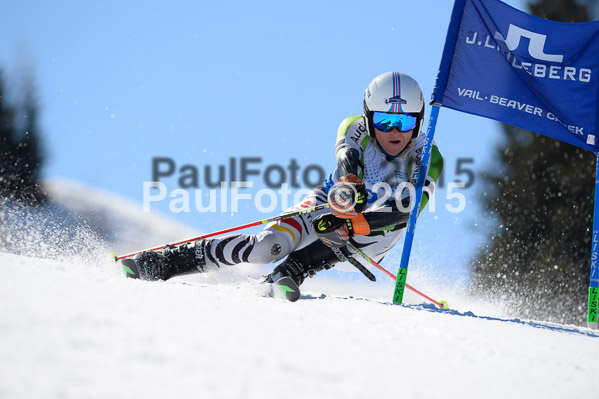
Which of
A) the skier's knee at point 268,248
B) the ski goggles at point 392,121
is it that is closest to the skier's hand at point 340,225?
the skier's knee at point 268,248

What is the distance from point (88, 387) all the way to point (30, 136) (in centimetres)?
1652

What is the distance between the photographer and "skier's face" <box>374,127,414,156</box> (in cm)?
526

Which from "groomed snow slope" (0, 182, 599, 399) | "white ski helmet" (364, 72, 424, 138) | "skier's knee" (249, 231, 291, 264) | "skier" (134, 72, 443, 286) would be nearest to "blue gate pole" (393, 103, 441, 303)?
"skier" (134, 72, 443, 286)

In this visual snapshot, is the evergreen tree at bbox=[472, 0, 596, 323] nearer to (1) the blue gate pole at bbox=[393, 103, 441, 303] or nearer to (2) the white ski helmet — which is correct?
(1) the blue gate pole at bbox=[393, 103, 441, 303]

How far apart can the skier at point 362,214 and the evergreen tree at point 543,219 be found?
9.26 meters

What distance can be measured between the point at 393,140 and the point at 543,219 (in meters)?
11.4

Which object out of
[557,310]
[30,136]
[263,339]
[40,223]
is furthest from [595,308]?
[30,136]

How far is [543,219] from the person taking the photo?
15359 mm

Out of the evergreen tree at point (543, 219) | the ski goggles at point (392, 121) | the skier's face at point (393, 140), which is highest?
the ski goggles at point (392, 121)

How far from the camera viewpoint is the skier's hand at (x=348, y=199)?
475 cm

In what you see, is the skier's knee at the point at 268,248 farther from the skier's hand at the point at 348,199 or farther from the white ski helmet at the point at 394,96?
the white ski helmet at the point at 394,96

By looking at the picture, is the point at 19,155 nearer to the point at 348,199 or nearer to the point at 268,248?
the point at 268,248

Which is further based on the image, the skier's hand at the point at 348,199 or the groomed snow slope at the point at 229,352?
the skier's hand at the point at 348,199

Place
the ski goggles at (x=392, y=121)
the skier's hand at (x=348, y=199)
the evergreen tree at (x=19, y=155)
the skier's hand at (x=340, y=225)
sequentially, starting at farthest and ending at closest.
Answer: the evergreen tree at (x=19, y=155) → the ski goggles at (x=392, y=121) → the skier's hand at (x=340, y=225) → the skier's hand at (x=348, y=199)
